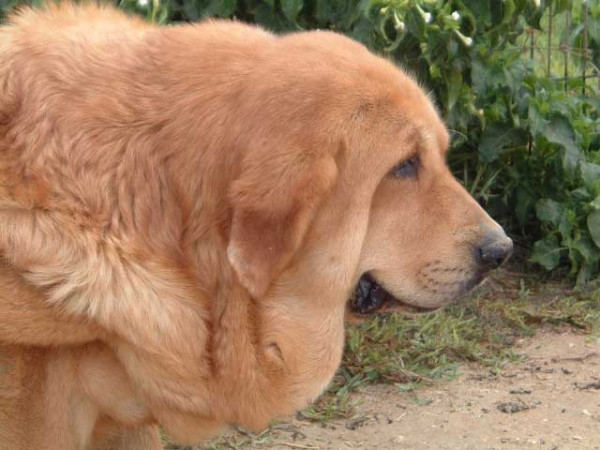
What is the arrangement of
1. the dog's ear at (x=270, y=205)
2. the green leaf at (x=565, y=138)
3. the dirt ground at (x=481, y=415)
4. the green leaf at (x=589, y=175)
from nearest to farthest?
the dog's ear at (x=270, y=205) < the dirt ground at (x=481, y=415) < the green leaf at (x=565, y=138) < the green leaf at (x=589, y=175)

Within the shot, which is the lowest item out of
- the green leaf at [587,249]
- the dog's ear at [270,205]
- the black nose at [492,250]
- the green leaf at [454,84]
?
the green leaf at [587,249]

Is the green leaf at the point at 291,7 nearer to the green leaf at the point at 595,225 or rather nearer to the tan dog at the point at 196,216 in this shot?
the tan dog at the point at 196,216

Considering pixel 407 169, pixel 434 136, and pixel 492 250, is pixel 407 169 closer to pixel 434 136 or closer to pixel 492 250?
pixel 434 136

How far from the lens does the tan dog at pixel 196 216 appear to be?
308 cm

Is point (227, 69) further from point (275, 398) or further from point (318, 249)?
point (275, 398)

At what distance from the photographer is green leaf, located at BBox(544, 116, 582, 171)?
5.61 m

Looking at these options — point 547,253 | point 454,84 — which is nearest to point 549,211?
point 547,253

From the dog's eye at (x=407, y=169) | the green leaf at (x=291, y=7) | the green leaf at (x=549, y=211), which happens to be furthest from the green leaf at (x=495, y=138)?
the dog's eye at (x=407, y=169)

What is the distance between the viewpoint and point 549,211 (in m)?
5.76

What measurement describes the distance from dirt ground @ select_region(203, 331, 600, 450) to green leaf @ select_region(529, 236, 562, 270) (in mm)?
775

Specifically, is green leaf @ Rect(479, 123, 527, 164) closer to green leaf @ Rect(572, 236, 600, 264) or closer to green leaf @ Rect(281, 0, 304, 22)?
green leaf @ Rect(572, 236, 600, 264)

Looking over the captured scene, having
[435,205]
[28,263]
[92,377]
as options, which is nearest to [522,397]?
[435,205]

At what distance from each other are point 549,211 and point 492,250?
7.94 ft

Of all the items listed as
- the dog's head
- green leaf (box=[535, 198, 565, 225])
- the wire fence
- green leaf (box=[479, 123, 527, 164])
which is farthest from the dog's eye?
the wire fence
